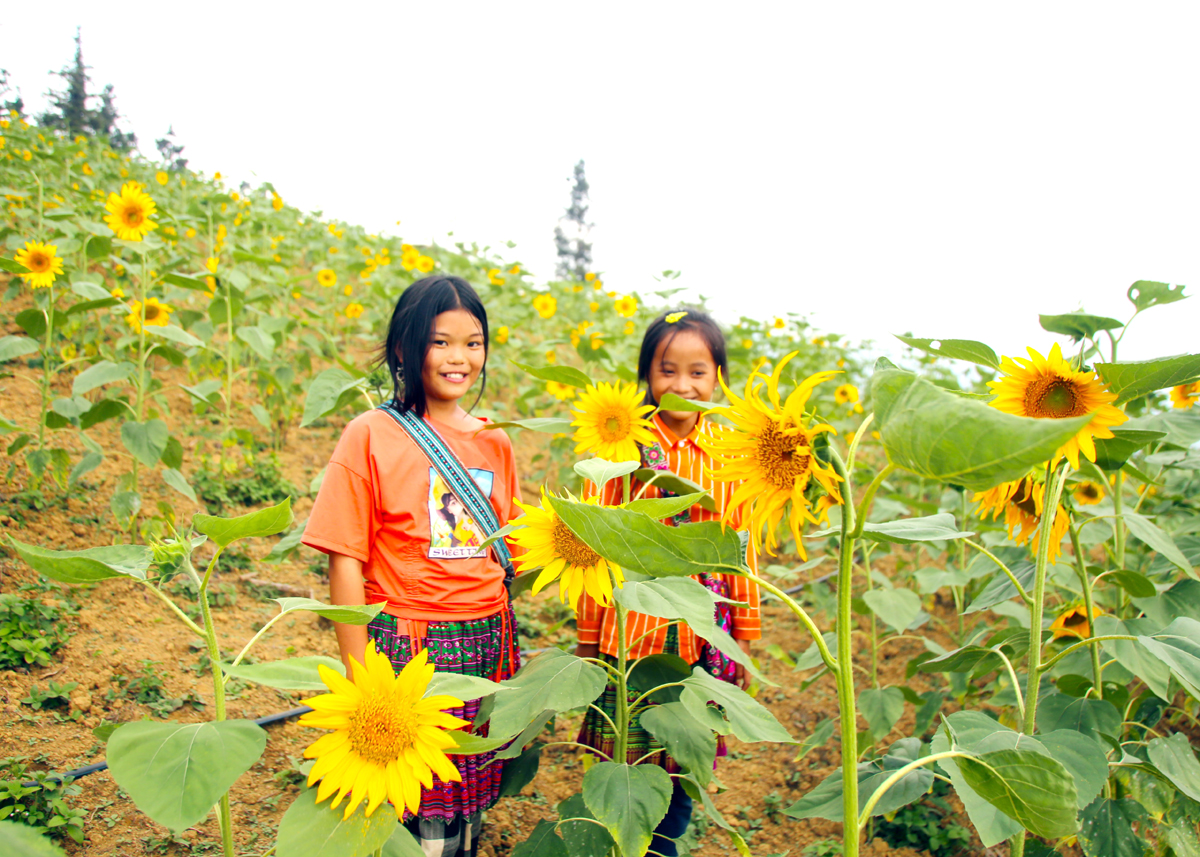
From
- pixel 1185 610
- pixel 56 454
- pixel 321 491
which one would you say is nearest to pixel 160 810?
pixel 321 491

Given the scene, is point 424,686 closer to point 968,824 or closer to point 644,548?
point 644,548

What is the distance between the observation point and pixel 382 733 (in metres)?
0.93

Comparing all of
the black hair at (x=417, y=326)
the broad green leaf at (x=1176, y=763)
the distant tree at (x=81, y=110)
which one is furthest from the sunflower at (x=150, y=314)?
the distant tree at (x=81, y=110)

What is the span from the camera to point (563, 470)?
4.08m

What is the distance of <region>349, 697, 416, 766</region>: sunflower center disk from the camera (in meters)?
0.93

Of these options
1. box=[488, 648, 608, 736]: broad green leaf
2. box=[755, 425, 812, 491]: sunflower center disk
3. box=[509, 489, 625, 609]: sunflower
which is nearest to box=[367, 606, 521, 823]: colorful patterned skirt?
box=[488, 648, 608, 736]: broad green leaf

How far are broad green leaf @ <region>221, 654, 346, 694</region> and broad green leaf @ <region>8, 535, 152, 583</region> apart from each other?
7.4 inches

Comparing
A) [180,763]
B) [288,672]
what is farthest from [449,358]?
[180,763]

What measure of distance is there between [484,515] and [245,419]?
9.40 feet

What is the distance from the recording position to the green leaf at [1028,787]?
0.85 meters

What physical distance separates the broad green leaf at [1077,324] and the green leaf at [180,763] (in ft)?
4.47

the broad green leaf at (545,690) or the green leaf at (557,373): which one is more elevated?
the green leaf at (557,373)

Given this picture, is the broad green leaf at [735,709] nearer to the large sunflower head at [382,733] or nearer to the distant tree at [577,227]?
the large sunflower head at [382,733]

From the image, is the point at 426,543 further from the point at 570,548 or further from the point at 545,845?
the point at 545,845
